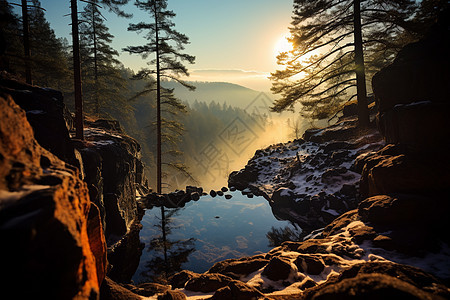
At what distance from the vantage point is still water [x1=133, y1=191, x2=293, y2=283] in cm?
772

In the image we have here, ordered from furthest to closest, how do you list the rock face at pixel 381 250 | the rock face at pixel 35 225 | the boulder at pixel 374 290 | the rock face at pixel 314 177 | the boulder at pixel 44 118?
the rock face at pixel 314 177
the boulder at pixel 44 118
the rock face at pixel 381 250
the boulder at pixel 374 290
the rock face at pixel 35 225

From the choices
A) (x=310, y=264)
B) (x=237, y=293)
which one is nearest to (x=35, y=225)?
(x=237, y=293)

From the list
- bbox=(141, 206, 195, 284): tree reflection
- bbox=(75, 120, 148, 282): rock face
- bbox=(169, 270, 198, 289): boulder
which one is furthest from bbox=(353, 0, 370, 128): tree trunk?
bbox=(75, 120, 148, 282): rock face

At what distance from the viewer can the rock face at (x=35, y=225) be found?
1.71 metres

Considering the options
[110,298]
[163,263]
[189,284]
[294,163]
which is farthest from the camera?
[294,163]

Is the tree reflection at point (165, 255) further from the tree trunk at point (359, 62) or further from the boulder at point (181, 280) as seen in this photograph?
the tree trunk at point (359, 62)

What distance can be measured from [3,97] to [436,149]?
31.9 ft

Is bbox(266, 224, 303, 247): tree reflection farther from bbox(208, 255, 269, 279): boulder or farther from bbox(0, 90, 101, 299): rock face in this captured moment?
bbox(0, 90, 101, 299): rock face

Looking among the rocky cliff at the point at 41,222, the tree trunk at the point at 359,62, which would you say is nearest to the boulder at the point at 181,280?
the rocky cliff at the point at 41,222

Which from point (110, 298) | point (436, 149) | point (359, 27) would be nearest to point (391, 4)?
point (359, 27)

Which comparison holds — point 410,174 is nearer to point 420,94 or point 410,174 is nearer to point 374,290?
point 420,94

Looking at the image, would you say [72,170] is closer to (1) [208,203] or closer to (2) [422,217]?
(2) [422,217]

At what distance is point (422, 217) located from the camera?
5320 mm

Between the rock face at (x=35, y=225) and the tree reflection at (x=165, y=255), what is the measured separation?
5.23m
